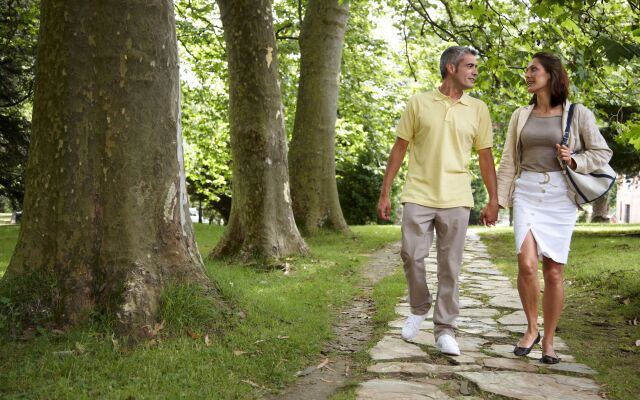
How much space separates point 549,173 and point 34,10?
13.2 meters

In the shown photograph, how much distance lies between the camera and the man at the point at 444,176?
521 cm

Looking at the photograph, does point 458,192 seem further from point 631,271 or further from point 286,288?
point 631,271

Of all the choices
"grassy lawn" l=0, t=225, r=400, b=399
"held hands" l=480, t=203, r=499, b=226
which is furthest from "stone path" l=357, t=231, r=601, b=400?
"held hands" l=480, t=203, r=499, b=226

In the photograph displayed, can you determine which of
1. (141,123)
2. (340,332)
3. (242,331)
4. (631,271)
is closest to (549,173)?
(340,332)

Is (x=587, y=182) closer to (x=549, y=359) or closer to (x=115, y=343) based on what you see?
(x=549, y=359)

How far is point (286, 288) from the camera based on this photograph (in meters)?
7.64

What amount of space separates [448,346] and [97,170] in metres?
2.97

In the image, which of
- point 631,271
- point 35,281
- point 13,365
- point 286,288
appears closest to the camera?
point 13,365

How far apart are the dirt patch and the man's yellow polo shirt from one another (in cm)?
136

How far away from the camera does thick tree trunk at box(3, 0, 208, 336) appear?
491 cm

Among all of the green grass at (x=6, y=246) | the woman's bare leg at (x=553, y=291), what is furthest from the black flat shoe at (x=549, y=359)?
the green grass at (x=6, y=246)

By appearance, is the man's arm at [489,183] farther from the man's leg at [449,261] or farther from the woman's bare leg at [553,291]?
the woman's bare leg at [553,291]

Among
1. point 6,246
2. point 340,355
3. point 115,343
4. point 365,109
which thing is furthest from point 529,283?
point 365,109

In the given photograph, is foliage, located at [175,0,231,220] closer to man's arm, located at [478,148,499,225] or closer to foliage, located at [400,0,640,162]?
foliage, located at [400,0,640,162]
